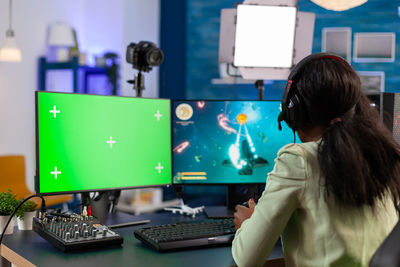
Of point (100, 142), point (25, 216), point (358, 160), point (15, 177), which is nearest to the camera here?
point (358, 160)

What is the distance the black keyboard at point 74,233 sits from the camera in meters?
1.29

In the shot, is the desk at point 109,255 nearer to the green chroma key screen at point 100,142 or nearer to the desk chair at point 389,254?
the green chroma key screen at point 100,142

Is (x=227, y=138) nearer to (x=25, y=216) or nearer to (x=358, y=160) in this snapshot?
(x=25, y=216)

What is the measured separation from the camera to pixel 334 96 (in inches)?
39.9

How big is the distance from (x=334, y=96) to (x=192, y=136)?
911 mm

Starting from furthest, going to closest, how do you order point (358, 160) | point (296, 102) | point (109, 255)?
point (109, 255) → point (296, 102) → point (358, 160)

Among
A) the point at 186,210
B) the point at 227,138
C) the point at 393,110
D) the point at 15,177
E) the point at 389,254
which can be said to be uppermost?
the point at 393,110

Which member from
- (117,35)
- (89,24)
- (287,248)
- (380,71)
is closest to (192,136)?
(287,248)

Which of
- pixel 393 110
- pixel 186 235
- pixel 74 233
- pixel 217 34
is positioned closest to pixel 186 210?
pixel 186 235

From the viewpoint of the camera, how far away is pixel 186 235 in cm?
140

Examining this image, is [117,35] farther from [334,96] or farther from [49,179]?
[334,96]

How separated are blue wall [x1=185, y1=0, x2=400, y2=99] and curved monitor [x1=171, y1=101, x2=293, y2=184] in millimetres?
907

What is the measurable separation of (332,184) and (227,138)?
0.91 metres

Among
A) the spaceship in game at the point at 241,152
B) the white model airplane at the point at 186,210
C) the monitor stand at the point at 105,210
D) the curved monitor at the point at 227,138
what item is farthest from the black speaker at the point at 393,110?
the monitor stand at the point at 105,210
